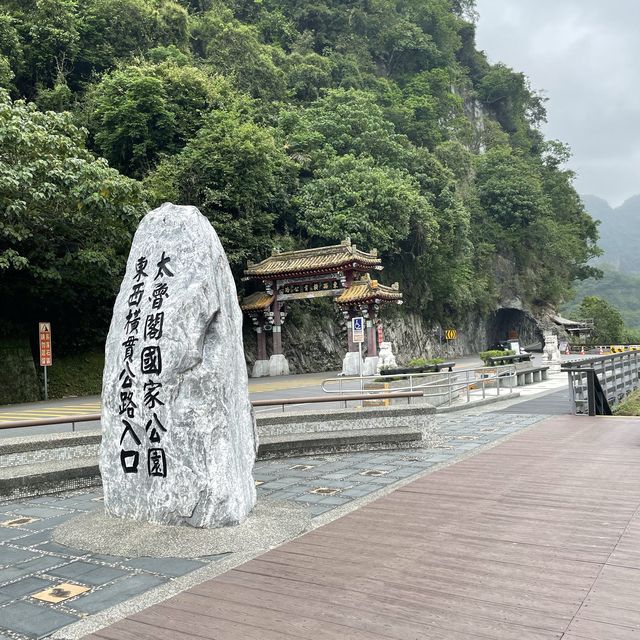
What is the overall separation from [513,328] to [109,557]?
156 ft

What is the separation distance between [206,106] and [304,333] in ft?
37.7

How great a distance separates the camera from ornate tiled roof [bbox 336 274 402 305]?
2397cm

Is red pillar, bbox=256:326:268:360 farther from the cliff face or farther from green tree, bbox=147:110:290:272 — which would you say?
green tree, bbox=147:110:290:272

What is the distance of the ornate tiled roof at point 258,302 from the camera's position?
84.8 ft

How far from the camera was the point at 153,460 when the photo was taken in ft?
14.9

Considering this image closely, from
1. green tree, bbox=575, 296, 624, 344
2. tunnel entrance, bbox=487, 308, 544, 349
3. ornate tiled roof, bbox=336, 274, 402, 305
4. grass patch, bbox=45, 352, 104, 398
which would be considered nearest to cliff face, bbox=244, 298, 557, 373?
tunnel entrance, bbox=487, 308, 544, 349

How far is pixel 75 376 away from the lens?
1955 centimetres

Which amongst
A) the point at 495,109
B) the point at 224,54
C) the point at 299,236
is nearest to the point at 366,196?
the point at 299,236

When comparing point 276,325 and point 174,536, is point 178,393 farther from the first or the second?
point 276,325

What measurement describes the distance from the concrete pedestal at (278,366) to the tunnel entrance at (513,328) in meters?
24.1

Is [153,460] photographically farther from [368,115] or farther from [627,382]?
[368,115]

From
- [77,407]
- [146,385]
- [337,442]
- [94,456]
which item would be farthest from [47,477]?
[77,407]

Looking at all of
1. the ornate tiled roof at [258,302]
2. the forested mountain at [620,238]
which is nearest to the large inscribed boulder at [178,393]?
the ornate tiled roof at [258,302]

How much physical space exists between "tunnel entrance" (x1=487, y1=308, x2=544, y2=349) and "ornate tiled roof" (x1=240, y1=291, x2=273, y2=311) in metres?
24.6
